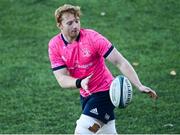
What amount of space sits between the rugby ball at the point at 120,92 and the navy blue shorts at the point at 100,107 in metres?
0.20

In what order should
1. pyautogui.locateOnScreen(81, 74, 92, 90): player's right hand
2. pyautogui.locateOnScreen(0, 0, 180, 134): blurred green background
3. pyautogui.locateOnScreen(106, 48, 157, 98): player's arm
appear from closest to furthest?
pyautogui.locateOnScreen(81, 74, 92, 90): player's right hand, pyautogui.locateOnScreen(106, 48, 157, 98): player's arm, pyautogui.locateOnScreen(0, 0, 180, 134): blurred green background

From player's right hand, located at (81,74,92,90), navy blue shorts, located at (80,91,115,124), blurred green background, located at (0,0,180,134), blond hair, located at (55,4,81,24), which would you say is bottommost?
blurred green background, located at (0,0,180,134)

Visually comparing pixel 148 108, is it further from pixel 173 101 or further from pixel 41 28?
pixel 41 28

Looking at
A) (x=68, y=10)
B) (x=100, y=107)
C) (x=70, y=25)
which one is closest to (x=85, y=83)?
(x=100, y=107)

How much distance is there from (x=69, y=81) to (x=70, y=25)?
1.74 feet

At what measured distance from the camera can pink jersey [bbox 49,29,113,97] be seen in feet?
17.2

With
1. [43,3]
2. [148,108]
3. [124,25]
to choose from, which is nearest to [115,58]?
[148,108]

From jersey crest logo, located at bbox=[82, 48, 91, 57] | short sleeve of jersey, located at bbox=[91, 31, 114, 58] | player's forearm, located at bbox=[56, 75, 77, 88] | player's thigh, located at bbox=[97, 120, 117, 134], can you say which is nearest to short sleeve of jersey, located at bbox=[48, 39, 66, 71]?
player's forearm, located at bbox=[56, 75, 77, 88]

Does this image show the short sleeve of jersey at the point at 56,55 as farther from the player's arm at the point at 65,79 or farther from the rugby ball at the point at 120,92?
the rugby ball at the point at 120,92

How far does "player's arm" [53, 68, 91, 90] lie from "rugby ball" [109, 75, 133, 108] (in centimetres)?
30

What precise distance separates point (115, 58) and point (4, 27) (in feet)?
20.2

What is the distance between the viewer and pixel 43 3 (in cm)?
1202

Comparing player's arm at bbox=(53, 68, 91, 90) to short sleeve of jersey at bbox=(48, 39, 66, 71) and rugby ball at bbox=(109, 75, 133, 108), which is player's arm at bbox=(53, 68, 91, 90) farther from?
rugby ball at bbox=(109, 75, 133, 108)

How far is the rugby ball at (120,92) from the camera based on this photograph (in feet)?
16.9
